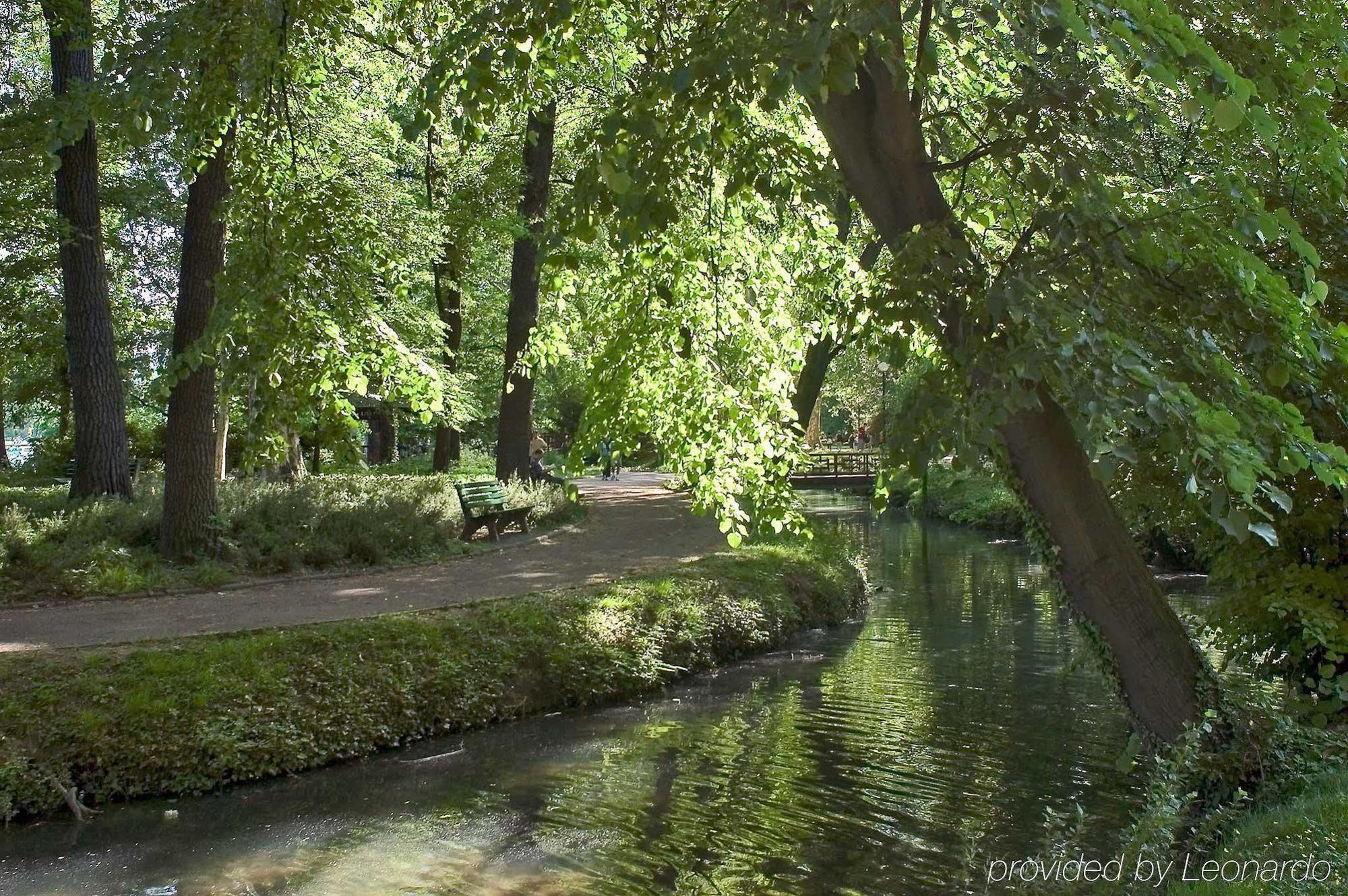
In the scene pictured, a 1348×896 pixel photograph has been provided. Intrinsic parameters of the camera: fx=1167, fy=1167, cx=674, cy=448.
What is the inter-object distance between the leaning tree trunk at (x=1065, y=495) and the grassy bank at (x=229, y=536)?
9.93 m

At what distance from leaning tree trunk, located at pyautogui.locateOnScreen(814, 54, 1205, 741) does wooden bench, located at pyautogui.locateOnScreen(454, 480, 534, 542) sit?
12390 millimetres

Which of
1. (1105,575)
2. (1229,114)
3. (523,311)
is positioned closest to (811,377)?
(523,311)

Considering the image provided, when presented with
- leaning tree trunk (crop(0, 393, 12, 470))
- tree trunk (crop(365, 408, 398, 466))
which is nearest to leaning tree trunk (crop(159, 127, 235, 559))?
tree trunk (crop(365, 408, 398, 466))

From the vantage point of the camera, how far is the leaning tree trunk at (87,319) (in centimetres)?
1568

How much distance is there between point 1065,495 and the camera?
6.09 metres

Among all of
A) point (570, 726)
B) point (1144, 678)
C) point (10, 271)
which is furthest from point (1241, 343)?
point (10, 271)

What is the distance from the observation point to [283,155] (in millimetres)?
7652

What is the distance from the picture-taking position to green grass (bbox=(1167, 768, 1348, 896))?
174 inches

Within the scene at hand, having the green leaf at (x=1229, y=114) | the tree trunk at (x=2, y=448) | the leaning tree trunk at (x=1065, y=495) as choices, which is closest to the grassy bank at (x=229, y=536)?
the leaning tree trunk at (x=1065, y=495)

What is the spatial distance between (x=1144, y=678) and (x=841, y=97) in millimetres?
3542

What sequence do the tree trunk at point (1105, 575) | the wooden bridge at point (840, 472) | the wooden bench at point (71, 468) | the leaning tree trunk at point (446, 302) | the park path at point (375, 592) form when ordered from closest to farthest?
the tree trunk at point (1105, 575)
the park path at point (375, 592)
the leaning tree trunk at point (446, 302)
the wooden bench at point (71, 468)
the wooden bridge at point (840, 472)

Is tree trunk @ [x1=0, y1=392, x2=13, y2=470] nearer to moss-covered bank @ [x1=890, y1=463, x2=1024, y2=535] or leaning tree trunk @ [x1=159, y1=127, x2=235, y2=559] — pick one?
leaning tree trunk @ [x1=159, y1=127, x2=235, y2=559]

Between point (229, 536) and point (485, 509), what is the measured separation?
177 inches

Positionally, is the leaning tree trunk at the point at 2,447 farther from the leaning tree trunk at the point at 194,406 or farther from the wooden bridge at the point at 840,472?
the wooden bridge at the point at 840,472
